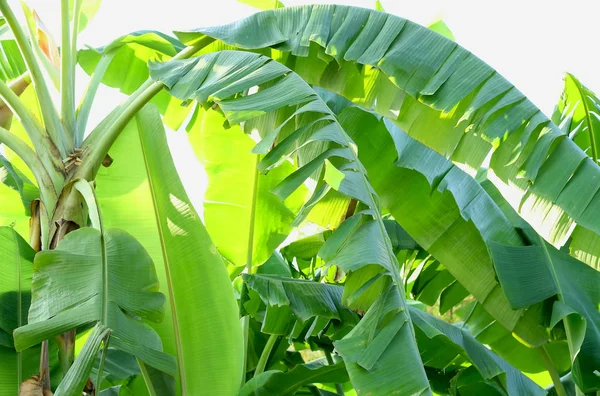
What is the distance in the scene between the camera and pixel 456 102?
1.77 metres

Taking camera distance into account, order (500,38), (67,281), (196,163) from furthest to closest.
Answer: (500,38) < (196,163) < (67,281)

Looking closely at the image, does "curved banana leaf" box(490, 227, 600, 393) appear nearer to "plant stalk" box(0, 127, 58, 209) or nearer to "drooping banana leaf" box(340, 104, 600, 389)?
"drooping banana leaf" box(340, 104, 600, 389)

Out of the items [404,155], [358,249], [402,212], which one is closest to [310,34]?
[404,155]

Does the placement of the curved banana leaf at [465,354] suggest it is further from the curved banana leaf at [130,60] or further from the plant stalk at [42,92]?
the curved banana leaf at [130,60]

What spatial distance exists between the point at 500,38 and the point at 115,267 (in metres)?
8.82

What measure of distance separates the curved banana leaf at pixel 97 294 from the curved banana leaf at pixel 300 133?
0.39m

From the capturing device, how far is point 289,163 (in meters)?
2.35

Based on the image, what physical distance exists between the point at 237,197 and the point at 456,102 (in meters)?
0.93

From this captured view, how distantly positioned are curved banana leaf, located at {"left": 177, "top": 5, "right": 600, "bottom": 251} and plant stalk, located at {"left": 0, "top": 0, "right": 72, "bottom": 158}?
0.41m

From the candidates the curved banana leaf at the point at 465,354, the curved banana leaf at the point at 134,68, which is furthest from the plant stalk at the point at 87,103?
the curved banana leaf at the point at 465,354

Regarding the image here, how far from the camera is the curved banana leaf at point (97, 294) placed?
1.37m

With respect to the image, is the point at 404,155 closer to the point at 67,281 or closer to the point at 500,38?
the point at 67,281

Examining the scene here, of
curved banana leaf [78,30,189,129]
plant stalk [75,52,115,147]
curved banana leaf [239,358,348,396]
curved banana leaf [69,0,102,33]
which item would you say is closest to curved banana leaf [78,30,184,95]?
curved banana leaf [78,30,189,129]

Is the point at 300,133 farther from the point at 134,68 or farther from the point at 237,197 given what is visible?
A: the point at 134,68
